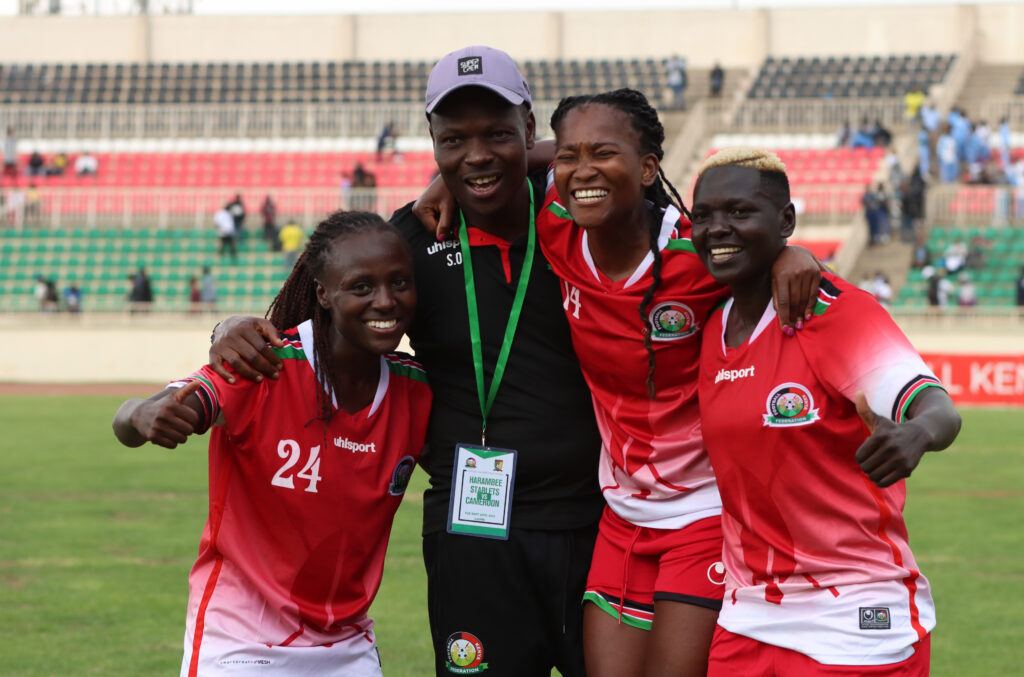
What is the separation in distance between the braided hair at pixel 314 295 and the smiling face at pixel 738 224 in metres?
1.06

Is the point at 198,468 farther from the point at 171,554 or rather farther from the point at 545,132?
the point at 545,132

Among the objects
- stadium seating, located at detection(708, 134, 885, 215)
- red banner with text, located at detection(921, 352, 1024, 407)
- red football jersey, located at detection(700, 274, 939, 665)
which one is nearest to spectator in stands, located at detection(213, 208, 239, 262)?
stadium seating, located at detection(708, 134, 885, 215)

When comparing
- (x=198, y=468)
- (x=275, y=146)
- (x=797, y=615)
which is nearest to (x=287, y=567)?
(x=797, y=615)

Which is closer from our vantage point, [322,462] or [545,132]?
[322,462]

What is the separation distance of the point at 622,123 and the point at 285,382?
131 centimetres

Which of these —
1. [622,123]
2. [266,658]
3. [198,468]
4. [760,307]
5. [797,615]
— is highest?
[622,123]

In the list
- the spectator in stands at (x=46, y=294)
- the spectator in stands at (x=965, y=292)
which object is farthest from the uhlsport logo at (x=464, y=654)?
the spectator in stands at (x=46, y=294)

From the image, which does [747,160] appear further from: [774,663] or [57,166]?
[57,166]

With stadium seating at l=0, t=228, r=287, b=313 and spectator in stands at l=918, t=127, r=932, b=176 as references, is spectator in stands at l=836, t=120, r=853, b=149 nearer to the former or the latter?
spectator in stands at l=918, t=127, r=932, b=176

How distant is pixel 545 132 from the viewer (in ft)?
116

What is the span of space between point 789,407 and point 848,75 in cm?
3724

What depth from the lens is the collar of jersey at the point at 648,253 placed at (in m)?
4.25

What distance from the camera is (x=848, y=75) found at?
38969 millimetres

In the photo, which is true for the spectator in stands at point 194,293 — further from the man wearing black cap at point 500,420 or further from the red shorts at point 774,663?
the red shorts at point 774,663
